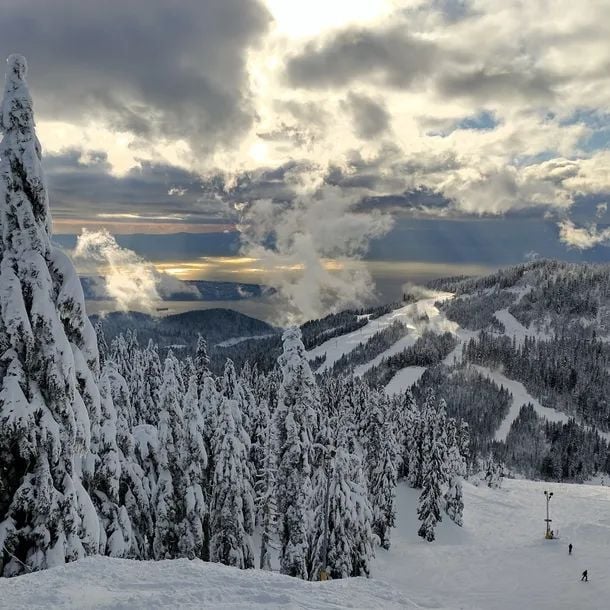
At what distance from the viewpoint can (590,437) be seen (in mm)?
194500

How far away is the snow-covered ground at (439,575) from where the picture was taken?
38.1 feet

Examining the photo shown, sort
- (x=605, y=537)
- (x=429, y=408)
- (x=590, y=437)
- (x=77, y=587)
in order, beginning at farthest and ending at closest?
1. (x=590, y=437)
2. (x=429, y=408)
3. (x=605, y=537)
4. (x=77, y=587)

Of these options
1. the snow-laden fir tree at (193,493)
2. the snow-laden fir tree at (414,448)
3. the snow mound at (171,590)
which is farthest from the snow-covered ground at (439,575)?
the snow-laden fir tree at (193,493)

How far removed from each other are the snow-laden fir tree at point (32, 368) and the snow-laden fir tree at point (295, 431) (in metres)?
12.4

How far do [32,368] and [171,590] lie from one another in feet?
20.6

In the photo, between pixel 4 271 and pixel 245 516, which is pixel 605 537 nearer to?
pixel 245 516

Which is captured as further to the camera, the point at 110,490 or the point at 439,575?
the point at 439,575

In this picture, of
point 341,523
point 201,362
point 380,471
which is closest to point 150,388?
point 201,362

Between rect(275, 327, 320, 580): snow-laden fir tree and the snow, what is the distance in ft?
36.4

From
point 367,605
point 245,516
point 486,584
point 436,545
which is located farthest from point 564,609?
point 367,605

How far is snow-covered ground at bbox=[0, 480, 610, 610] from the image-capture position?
11602mm

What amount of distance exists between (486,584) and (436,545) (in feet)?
41.0

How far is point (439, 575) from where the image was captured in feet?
165

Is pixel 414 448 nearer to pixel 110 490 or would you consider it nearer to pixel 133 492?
pixel 133 492
